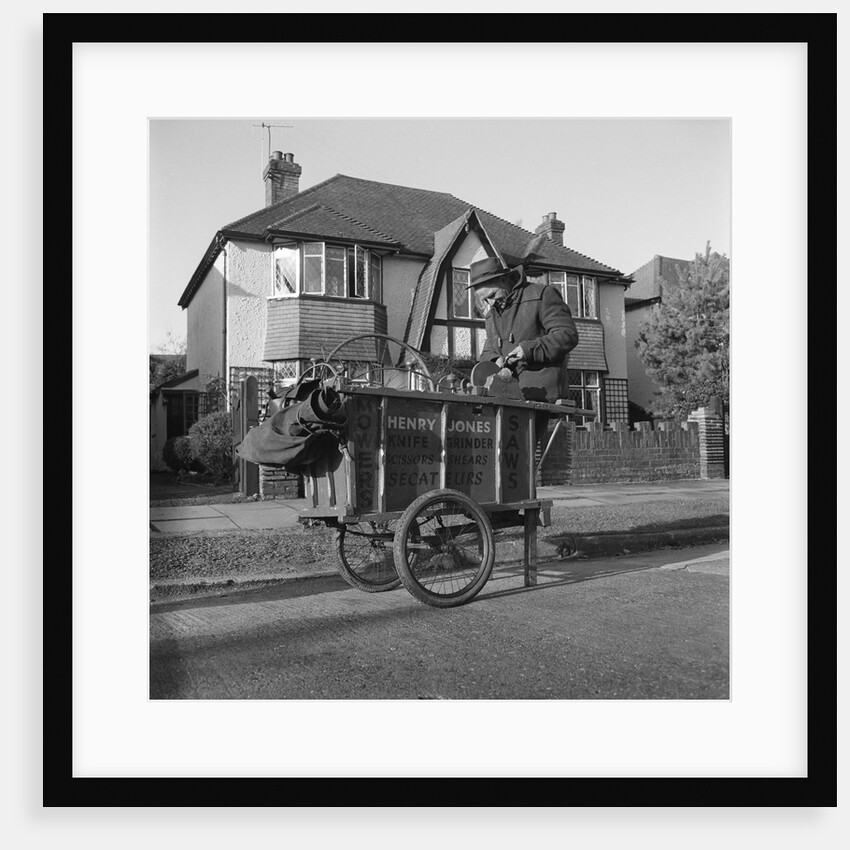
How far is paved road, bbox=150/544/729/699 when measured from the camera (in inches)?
114

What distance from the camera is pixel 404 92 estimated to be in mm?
3049

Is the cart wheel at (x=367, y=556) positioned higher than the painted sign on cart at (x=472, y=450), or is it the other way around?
the painted sign on cart at (x=472, y=450)

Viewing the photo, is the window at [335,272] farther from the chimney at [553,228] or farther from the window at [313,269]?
the chimney at [553,228]

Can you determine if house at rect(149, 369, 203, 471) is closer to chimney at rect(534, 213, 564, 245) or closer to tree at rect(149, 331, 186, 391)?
tree at rect(149, 331, 186, 391)

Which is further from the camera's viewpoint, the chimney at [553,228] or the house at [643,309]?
the house at [643,309]

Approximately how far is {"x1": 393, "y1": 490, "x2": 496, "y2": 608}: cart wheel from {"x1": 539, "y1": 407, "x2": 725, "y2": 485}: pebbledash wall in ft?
5.16

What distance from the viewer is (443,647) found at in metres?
3.13

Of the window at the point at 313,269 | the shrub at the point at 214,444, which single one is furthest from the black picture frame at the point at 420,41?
the window at the point at 313,269

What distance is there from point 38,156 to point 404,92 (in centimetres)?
170

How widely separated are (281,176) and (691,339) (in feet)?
9.44

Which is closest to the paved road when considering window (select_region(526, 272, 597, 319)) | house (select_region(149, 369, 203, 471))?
house (select_region(149, 369, 203, 471))

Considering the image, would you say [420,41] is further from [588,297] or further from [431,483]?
[588,297]

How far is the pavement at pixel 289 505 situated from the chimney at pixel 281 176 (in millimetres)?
1890

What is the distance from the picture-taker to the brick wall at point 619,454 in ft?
16.9
